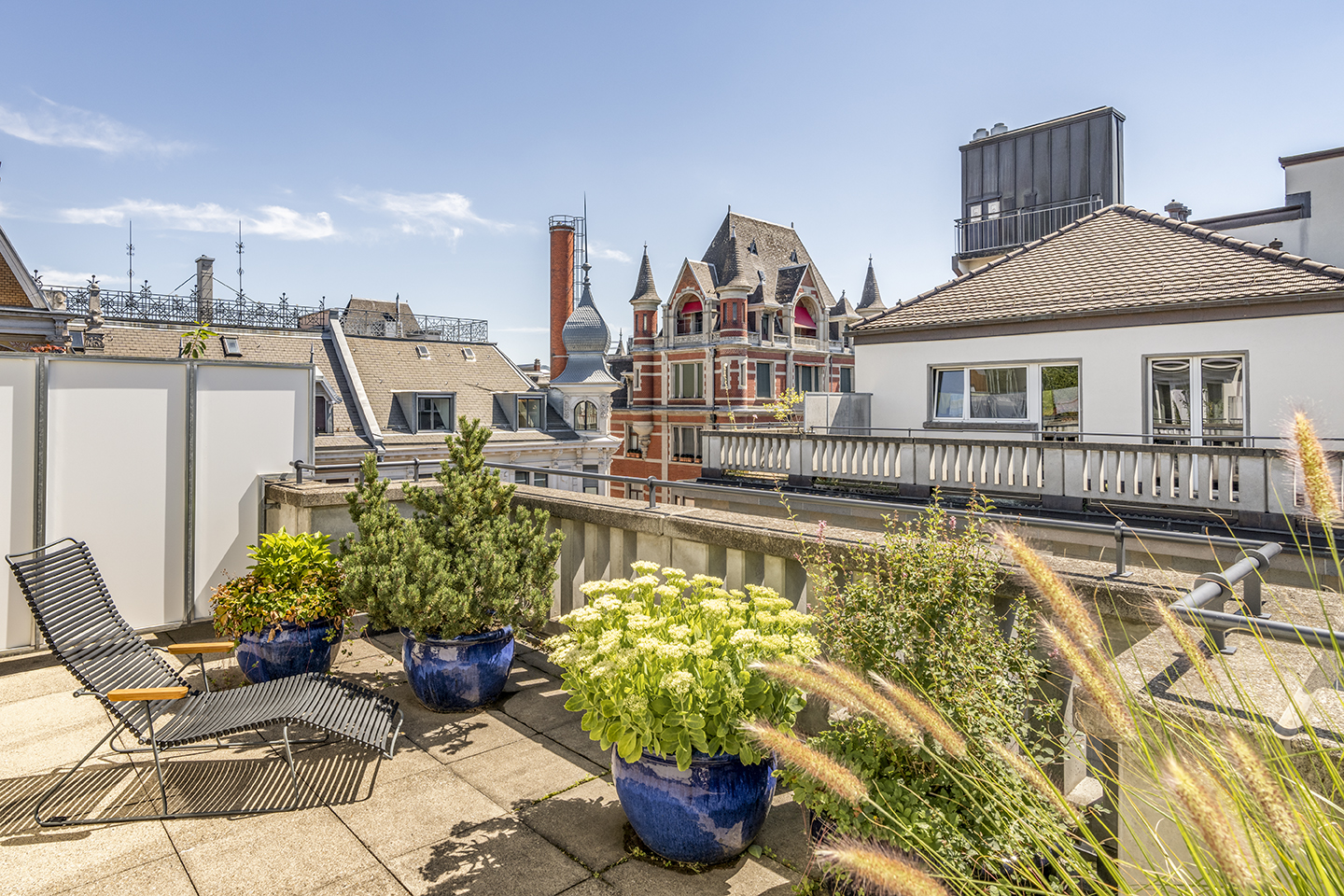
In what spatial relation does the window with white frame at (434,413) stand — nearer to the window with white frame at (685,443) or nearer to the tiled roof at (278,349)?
the tiled roof at (278,349)

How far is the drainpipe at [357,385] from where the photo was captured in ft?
100

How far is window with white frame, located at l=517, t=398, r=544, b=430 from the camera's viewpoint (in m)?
36.8

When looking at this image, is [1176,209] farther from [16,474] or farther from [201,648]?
[16,474]

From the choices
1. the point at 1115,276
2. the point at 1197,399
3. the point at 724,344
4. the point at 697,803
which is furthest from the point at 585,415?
the point at 697,803

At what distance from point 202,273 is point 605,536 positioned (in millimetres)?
43012

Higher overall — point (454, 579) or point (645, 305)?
point (645, 305)

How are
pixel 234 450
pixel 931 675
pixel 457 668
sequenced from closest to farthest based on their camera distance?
pixel 931 675
pixel 457 668
pixel 234 450

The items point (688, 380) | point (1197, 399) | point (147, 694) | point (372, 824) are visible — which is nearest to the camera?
point (372, 824)

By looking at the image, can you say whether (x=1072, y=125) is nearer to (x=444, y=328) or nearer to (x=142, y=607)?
(x=142, y=607)

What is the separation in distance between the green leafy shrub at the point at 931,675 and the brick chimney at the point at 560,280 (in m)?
44.8

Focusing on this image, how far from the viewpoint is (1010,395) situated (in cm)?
1329

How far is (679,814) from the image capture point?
3.08m

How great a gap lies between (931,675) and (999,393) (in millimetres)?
12242

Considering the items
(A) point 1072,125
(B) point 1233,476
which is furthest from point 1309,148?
(B) point 1233,476
